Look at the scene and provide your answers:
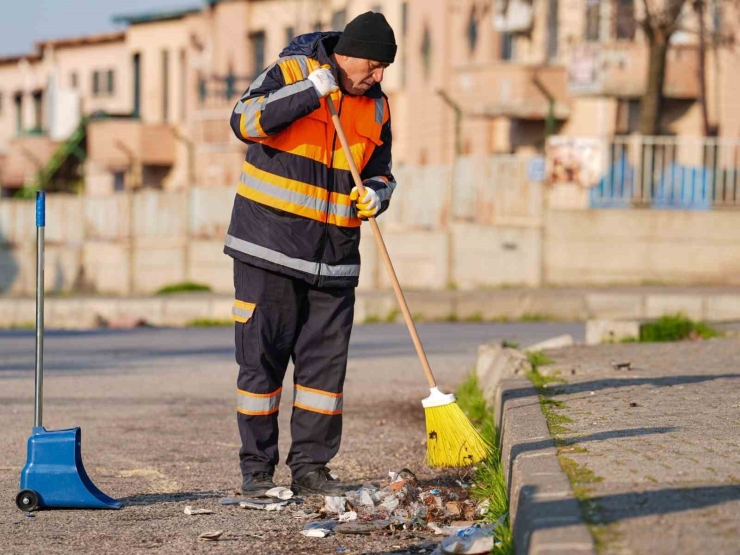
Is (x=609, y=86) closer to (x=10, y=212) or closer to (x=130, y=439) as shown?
(x=10, y=212)

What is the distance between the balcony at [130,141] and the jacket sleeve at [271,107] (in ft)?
111

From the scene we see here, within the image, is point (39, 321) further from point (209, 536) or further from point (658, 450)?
point (658, 450)

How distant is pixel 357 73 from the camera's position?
18.0 ft

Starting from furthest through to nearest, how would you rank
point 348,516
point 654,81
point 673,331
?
point 654,81 < point 673,331 < point 348,516

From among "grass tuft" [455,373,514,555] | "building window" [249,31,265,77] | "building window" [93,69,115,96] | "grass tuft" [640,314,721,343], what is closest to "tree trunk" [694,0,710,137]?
"grass tuft" [640,314,721,343]

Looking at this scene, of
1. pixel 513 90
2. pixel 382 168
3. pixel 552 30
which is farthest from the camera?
pixel 552 30

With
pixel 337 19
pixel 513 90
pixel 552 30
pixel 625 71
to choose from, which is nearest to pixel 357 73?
pixel 625 71

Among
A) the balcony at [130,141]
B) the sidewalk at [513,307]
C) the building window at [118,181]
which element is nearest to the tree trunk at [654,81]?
the sidewalk at [513,307]

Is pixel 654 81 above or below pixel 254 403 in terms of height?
above

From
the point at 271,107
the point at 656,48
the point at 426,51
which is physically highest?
the point at 426,51

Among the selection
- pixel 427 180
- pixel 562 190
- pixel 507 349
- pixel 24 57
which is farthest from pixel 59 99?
pixel 507 349

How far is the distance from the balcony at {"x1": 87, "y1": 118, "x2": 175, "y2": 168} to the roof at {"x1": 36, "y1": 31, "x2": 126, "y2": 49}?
586 centimetres

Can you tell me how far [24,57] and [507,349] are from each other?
44.4 meters

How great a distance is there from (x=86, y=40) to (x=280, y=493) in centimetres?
4223
